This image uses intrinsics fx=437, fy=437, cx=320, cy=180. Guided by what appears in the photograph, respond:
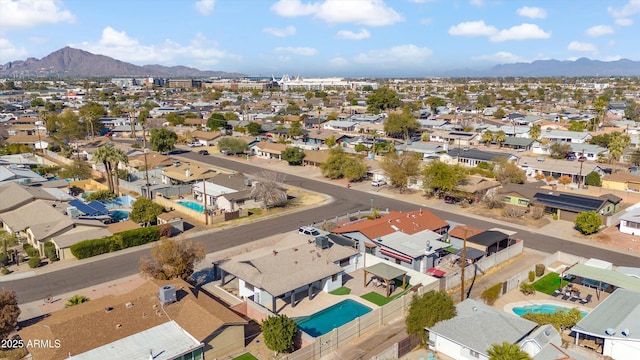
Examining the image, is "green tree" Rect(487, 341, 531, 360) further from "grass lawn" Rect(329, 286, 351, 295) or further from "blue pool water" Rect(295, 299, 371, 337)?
"grass lawn" Rect(329, 286, 351, 295)

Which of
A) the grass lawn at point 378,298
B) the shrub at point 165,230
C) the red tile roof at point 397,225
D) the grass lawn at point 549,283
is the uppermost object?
the red tile roof at point 397,225

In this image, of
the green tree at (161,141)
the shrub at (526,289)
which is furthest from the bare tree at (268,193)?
the green tree at (161,141)

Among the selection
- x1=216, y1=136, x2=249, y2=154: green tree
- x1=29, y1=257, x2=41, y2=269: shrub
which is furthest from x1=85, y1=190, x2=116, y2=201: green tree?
x1=216, y1=136, x2=249, y2=154: green tree

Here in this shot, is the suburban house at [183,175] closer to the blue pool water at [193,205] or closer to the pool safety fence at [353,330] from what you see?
the blue pool water at [193,205]

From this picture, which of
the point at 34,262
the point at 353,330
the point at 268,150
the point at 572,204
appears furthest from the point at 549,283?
the point at 268,150

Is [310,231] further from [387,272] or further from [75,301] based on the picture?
[75,301]

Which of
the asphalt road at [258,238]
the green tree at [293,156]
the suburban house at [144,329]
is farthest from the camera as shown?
the green tree at [293,156]
